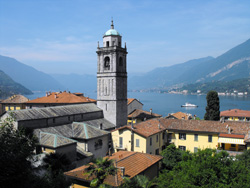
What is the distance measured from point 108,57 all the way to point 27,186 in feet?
118

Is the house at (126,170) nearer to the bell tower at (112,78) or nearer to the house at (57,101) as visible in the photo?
the bell tower at (112,78)

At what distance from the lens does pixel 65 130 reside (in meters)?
35.7

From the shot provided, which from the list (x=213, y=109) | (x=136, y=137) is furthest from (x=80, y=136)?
(x=213, y=109)

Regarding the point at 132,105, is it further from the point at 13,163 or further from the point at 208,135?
the point at 13,163

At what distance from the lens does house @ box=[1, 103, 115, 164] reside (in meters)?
29.1

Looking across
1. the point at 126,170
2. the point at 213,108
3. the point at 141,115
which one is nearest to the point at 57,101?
the point at 141,115

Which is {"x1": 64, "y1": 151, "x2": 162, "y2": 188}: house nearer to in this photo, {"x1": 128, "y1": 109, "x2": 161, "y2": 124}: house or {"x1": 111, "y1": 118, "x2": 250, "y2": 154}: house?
{"x1": 111, "y1": 118, "x2": 250, "y2": 154}: house

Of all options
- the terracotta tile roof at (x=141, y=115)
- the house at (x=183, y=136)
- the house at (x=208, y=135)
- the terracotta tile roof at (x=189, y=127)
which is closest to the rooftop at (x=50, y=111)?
the house at (x=183, y=136)

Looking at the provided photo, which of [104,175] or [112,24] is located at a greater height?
[112,24]

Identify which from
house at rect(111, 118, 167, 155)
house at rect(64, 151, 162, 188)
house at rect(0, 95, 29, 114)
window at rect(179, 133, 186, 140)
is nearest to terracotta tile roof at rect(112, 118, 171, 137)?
house at rect(111, 118, 167, 155)

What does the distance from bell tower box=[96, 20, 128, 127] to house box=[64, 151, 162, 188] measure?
19.8 meters

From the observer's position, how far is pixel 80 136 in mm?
34188

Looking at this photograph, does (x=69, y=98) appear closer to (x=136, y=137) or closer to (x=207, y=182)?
(x=136, y=137)

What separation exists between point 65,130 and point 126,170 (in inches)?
634
